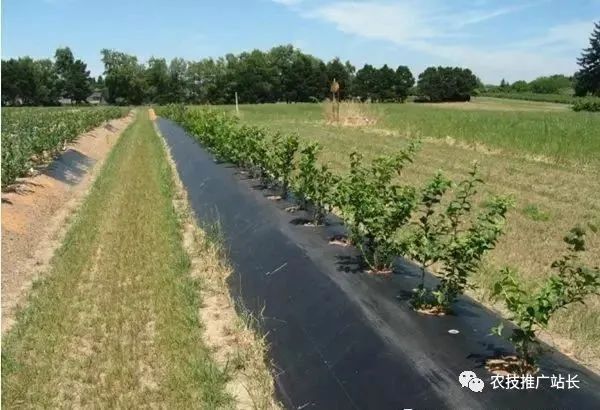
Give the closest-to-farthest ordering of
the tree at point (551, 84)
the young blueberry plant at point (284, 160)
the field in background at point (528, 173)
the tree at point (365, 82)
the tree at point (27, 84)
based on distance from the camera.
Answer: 1. the field in background at point (528, 173)
2. the young blueberry plant at point (284, 160)
3. the tree at point (27, 84)
4. the tree at point (365, 82)
5. the tree at point (551, 84)

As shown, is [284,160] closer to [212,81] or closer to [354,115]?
[354,115]

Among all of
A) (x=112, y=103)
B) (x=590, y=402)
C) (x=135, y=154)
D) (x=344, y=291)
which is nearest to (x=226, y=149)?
(x=135, y=154)

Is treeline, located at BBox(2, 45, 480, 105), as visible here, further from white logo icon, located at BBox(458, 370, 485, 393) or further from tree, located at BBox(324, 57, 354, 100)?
white logo icon, located at BBox(458, 370, 485, 393)

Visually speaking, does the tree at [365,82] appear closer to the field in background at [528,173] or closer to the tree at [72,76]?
the tree at [72,76]

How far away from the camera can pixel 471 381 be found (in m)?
3.64

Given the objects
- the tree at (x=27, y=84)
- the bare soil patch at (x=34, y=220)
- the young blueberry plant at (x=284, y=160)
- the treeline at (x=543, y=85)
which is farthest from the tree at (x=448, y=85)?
the young blueberry plant at (x=284, y=160)

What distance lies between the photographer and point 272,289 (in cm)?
632

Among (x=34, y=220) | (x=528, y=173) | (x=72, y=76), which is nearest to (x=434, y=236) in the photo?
(x=34, y=220)

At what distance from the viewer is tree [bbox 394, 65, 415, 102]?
108188 mm

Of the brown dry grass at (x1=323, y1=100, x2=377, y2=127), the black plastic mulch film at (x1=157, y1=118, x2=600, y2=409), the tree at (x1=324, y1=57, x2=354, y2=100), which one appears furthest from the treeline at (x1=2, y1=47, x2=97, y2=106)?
the black plastic mulch film at (x1=157, y1=118, x2=600, y2=409)

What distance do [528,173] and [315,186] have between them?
26.4 feet

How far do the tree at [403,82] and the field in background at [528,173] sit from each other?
260ft

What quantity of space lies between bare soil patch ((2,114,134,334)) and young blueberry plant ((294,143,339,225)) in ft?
12.8

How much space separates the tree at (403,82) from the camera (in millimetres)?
108188
